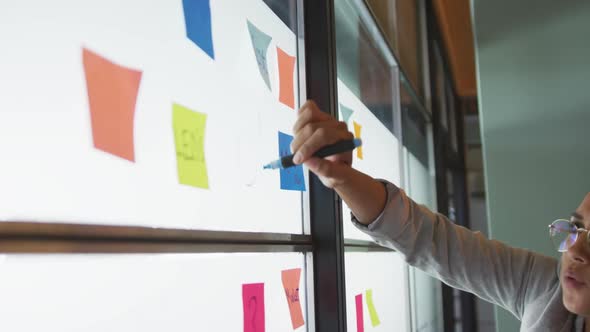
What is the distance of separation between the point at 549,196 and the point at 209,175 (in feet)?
5.57

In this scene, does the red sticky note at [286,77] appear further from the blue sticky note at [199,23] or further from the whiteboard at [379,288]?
the whiteboard at [379,288]

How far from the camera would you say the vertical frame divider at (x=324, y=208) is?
1.16 metres

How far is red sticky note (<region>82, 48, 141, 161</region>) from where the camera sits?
586 mm

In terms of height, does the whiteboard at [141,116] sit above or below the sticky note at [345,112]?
below

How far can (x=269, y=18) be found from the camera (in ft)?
3.61

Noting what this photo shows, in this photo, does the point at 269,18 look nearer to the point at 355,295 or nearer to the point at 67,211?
the point at 67,211

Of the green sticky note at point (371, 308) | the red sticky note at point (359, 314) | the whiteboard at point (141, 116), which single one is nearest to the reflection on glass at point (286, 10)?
the whiteboard at point (141, 116)

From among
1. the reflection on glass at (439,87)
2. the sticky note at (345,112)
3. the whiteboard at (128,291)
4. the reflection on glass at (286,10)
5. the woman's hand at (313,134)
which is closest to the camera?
the whiteboard at (128,291)

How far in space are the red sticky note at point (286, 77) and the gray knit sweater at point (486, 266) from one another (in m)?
0.33

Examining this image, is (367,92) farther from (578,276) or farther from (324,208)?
(578,276)

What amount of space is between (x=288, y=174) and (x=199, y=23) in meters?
0.39

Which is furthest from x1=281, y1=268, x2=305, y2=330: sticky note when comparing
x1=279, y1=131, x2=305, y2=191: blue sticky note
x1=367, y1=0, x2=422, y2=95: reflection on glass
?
x1=367, y1=0, x2=422, y2=95: reflection on glass

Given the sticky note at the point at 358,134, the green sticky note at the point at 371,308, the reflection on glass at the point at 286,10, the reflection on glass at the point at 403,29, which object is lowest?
the green sticky note at the point at 371,308

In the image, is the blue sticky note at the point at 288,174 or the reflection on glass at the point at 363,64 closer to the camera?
the blue sticky note at the point at 288,174
